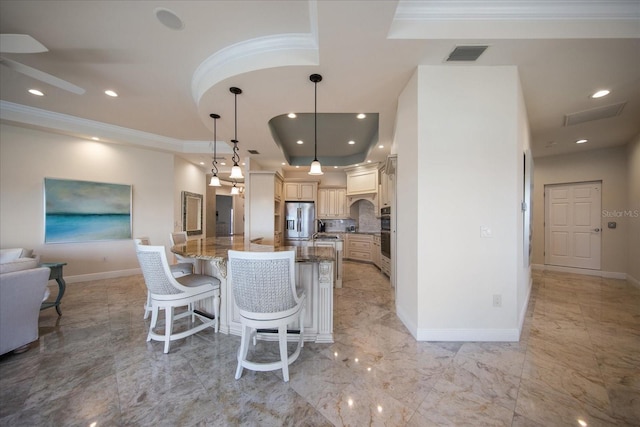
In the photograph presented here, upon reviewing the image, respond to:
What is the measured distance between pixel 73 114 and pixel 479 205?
613 cm

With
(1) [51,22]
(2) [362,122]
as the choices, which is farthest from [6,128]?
(2) [362,122]

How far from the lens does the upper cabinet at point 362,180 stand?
5750mm

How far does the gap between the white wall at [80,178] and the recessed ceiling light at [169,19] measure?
3.91m

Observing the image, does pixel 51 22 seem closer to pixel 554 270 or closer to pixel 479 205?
pixel 479 205

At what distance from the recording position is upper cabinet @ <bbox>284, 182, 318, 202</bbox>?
6667mm

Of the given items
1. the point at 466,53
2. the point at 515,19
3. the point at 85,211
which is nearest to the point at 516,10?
the point at 515,19

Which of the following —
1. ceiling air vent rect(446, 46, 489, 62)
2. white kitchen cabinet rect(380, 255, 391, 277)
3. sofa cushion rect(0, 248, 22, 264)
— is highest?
ceiling air vent rect(446, 46, 489, 62)

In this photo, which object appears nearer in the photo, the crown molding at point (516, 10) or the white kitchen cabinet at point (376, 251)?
the crown molding at point (516, 10)

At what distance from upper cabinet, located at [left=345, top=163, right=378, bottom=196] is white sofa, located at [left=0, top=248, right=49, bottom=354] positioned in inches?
214

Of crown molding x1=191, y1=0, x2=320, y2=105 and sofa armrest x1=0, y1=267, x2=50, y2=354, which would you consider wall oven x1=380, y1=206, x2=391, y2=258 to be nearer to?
crown molding x1=191, y1=0, x2=320, y2=105

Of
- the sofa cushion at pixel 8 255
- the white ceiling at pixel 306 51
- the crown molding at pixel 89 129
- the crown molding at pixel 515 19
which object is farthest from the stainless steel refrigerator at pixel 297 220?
the crown molding at pixel 515 19

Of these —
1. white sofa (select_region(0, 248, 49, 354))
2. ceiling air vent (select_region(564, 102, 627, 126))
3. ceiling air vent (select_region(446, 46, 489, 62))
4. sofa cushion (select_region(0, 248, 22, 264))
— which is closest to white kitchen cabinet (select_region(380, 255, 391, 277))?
ceiling air vent (select_region(446, 46, 489, 62))

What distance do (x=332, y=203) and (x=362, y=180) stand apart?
47.1 inches

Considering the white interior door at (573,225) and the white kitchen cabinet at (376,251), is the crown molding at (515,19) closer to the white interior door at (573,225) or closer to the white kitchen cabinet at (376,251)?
the white kitchen cabinet at (376,251)
